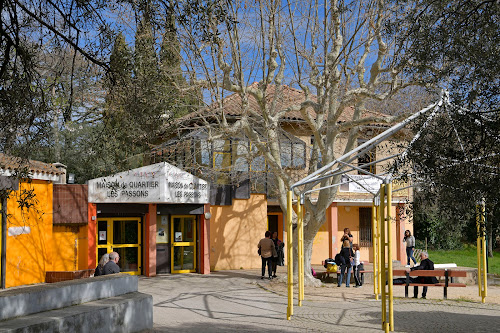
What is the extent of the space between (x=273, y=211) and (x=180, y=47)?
512 inches

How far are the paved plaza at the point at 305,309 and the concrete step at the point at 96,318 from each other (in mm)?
1049

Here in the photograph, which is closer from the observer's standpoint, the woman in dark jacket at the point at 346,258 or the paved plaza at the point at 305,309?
the paved plaza at the point at 305,309

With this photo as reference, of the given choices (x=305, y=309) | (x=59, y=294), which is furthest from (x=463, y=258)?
(x=59, y=294)

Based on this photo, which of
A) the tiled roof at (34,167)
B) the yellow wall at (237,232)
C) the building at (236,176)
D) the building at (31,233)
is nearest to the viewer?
the tiled roof at (34,167)

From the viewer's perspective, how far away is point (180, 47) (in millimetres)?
17531

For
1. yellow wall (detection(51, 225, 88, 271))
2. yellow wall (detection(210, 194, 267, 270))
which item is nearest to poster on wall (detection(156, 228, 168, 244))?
yellow wall (detection(210, 194, 267, 270))

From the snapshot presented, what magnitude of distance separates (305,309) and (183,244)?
9712 mm

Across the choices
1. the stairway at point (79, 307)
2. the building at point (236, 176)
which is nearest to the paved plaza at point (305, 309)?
the stairway at point (79, 307)

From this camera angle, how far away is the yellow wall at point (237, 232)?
25.6 meters

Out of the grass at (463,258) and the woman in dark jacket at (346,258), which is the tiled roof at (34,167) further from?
the grass at (463,258)

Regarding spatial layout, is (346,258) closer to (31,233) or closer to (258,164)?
(258,164)

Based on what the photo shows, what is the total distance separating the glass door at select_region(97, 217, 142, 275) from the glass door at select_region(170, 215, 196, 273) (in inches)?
55.4

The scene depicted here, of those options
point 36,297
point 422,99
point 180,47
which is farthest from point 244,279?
point 36,297

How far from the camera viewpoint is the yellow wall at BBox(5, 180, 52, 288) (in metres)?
18.4
